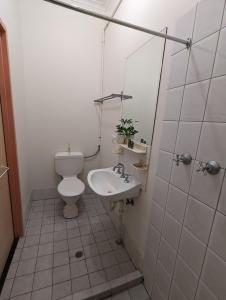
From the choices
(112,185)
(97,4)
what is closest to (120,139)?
(112,185)

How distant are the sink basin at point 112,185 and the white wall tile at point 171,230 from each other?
1.21 feet

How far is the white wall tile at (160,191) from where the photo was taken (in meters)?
1.04

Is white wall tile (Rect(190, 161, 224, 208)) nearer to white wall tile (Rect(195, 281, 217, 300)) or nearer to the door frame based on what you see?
white wall tile (Rect(195, 281, 217, 300))

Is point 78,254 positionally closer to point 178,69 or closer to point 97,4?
point 178,69

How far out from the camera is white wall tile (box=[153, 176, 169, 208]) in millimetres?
1039

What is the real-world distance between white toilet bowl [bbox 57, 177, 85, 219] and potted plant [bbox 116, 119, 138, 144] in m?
0.89

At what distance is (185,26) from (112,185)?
1361mm

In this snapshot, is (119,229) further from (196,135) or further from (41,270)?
(196,135)

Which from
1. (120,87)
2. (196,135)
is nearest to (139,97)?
(120,87)

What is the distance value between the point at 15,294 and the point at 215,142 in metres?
1.71

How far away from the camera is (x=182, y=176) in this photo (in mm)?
Answer: 896

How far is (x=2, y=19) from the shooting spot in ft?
4.17

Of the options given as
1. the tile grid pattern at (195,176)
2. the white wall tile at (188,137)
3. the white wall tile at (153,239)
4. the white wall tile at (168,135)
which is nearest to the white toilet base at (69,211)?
the white wall tile at (153,239)

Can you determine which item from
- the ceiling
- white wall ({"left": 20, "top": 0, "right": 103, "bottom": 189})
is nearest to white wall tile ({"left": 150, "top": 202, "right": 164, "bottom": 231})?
white wall ({"left": 20, "top": 0, "right": 103, "bottom": 189})
